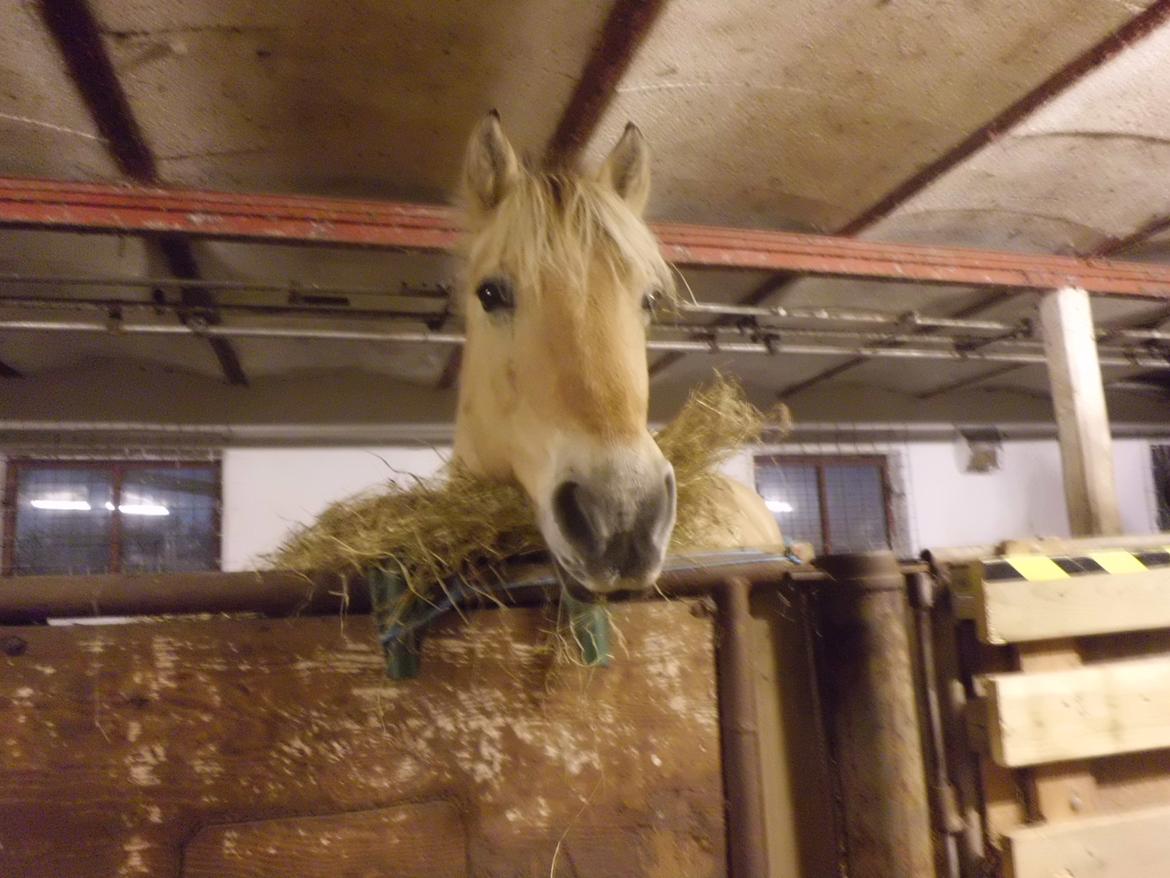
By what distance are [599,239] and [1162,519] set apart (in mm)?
7175

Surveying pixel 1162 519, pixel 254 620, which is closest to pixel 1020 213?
pixel 254 620

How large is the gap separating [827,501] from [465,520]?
5.07 metres

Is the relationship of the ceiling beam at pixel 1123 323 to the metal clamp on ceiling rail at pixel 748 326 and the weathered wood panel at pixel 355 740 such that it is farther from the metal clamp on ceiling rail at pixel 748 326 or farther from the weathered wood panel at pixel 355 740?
→ the weathered wood panel at pixel 355 740

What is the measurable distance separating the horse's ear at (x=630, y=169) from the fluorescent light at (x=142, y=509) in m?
4.03

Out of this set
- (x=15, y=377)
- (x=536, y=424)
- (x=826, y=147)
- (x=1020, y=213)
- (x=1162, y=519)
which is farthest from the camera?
(x=1162, y=519)

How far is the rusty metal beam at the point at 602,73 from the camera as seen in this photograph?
1634 mm

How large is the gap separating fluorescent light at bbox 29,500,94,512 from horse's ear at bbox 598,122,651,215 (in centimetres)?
430

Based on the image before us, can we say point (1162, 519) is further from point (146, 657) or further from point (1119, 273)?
point (146, 657)

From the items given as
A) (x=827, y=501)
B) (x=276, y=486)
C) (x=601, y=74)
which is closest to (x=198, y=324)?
(x=276, y=486)

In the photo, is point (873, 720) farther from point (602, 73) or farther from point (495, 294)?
point (602, 73)

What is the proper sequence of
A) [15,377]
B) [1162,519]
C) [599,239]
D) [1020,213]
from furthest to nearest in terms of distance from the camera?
[1162,519] → [15,377] → [1020,213] → [599,239]

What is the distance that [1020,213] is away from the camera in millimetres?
2695

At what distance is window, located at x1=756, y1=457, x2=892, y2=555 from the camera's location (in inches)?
220

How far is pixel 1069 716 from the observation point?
1170 mm
